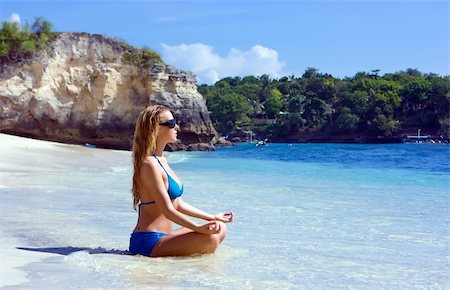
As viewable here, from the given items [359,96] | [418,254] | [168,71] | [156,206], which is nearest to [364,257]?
[418,254]

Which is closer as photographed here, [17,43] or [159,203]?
[159,203]

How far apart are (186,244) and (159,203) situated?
444 millimetres

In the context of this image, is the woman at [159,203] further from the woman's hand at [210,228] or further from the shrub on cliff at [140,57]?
the shrub on cliff at [140,57]

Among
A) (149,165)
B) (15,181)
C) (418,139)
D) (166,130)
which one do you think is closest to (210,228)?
(149,165)

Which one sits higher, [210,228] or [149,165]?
[149,165]

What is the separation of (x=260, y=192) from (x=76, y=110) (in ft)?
72.2

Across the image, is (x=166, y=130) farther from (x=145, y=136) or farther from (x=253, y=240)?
(x=253, y=240)

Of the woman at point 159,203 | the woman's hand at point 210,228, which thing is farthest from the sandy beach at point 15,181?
the woman's hand at point 210,228

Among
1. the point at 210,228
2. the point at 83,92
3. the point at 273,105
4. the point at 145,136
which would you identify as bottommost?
the point at 210,228

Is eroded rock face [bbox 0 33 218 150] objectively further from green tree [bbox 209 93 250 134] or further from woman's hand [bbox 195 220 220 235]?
green tree [bbox 209 93 250 134]

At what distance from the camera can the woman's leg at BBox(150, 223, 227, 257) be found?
4660 mm

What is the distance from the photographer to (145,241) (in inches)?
184

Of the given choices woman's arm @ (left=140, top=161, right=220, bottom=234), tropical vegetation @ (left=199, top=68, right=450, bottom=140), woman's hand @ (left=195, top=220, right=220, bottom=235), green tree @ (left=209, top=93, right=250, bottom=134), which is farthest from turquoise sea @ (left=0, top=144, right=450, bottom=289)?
green tree @ (left=209, top=93, right=250, bottom=134)

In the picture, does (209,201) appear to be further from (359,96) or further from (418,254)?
(359,96)
